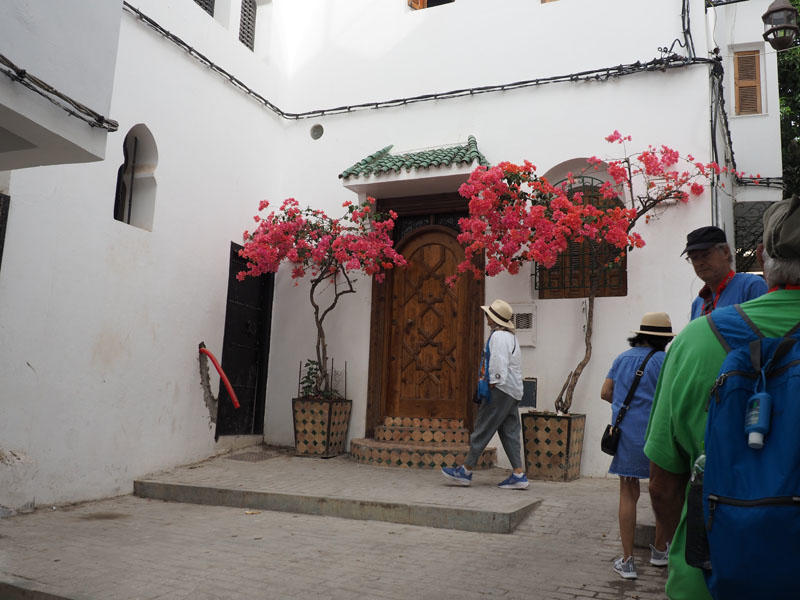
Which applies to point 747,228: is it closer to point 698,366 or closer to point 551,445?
point 551,445

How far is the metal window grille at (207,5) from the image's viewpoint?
878cm

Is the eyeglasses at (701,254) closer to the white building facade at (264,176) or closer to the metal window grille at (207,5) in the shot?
the white building facade at (264,176)

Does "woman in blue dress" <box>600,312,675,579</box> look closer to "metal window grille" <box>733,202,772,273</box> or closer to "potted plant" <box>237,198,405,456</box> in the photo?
"potted plant" <box>237,198,405,456</box>

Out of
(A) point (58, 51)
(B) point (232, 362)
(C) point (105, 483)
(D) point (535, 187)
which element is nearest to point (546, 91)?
(D) point (535, 187)

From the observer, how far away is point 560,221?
7.22m

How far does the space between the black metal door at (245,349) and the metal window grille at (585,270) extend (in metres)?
3.76

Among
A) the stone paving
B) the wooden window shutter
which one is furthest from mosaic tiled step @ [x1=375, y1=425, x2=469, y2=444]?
the wooden window shutter

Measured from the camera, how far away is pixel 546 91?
28.2 ft

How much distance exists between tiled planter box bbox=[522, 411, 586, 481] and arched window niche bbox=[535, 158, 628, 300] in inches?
62.2

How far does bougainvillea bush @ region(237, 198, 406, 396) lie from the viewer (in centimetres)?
825

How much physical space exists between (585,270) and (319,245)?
317cm

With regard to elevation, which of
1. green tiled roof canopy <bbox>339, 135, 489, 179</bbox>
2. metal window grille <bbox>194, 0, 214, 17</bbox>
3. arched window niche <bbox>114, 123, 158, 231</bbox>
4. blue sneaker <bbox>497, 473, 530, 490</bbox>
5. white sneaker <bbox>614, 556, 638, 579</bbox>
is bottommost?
white sneaker <bbox>614, 556, 638, 579</bbox>

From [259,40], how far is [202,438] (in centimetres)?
557

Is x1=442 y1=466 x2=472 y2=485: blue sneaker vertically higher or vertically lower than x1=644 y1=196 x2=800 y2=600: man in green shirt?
lower
